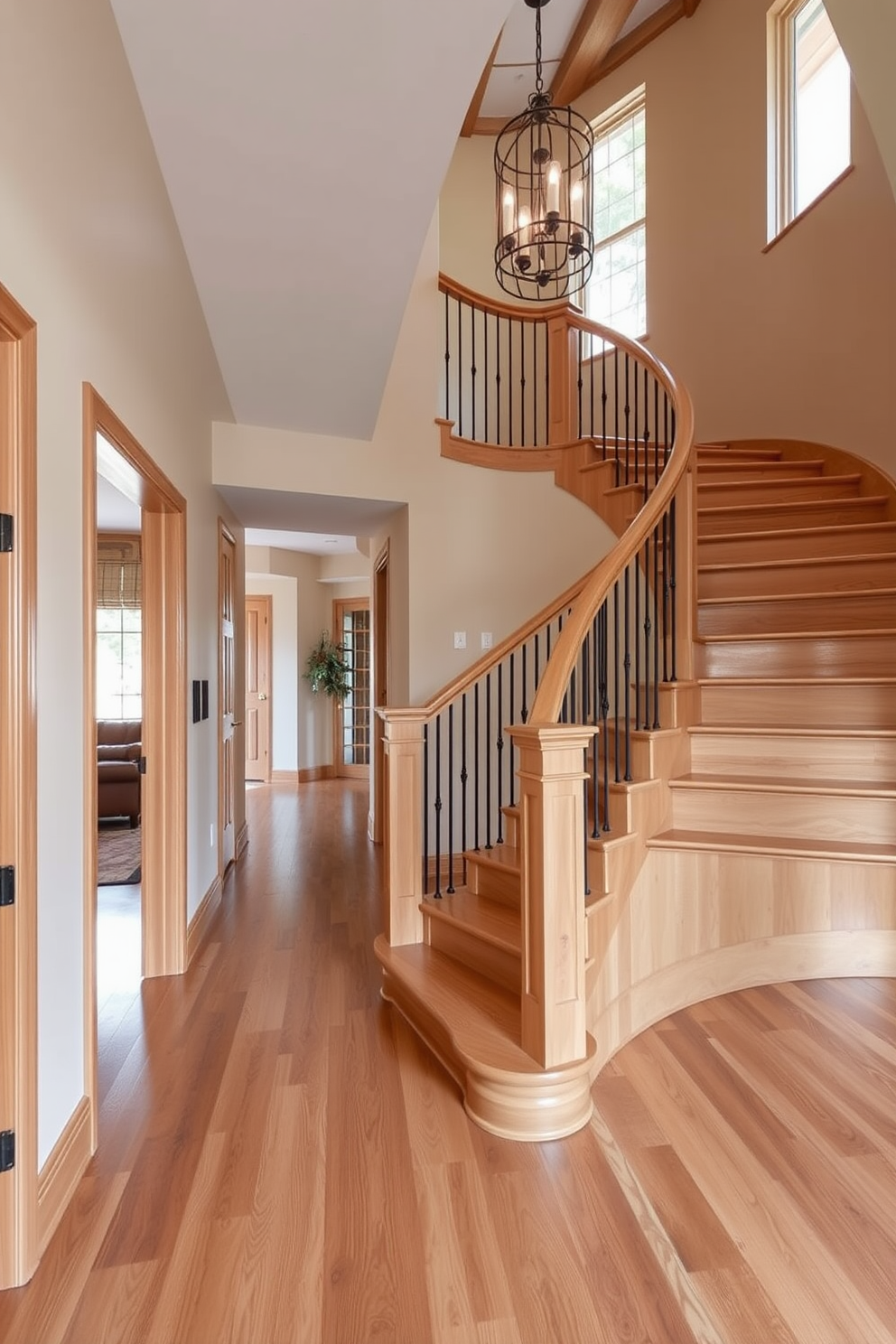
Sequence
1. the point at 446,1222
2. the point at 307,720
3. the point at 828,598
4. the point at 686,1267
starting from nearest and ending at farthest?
the point at 686,1267 → the point at 446,1222 → the point at 828,598 → the point at 307,720

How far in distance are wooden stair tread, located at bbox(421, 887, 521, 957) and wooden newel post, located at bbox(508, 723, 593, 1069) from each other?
328 millimetres

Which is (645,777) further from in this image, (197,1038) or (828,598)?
(197,1038)

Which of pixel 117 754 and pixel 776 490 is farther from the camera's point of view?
pixel 117 754

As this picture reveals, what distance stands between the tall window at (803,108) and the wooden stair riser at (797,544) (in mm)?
2312

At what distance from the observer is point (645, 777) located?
107 inches

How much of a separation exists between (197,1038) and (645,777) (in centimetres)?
186

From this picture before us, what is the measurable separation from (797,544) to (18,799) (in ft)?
11.9

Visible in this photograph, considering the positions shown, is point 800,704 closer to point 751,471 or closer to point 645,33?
point 751,471

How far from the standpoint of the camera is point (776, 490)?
165 inches

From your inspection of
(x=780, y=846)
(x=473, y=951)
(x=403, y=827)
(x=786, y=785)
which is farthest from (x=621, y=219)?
(x=473, y=951)

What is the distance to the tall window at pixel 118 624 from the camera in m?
6.98

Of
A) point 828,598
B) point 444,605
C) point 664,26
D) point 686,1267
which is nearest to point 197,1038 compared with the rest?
point 686,1267

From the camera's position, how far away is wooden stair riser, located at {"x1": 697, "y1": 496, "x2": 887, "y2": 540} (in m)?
3.83

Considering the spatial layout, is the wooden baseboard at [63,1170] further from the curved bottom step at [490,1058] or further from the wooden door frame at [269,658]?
the wooden door frame at [269,658]
